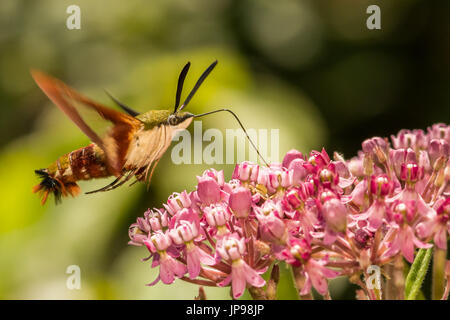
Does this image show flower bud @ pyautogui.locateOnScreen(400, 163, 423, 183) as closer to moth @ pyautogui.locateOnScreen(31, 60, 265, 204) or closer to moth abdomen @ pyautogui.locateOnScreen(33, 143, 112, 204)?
moth @ pyautogui.locateOnScreen(31, 60, 265, 204)

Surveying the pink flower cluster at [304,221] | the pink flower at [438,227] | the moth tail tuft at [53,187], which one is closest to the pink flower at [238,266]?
the pink flower cluster at [304,221]

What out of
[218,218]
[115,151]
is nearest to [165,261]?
[218,218]

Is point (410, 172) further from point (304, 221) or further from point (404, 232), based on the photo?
point (304, 221)

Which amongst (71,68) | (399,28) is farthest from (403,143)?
(71,68)

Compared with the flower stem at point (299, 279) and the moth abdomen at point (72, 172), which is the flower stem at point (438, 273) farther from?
the moth abdomen at point (72, 172)

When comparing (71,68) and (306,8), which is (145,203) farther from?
(306,8)
